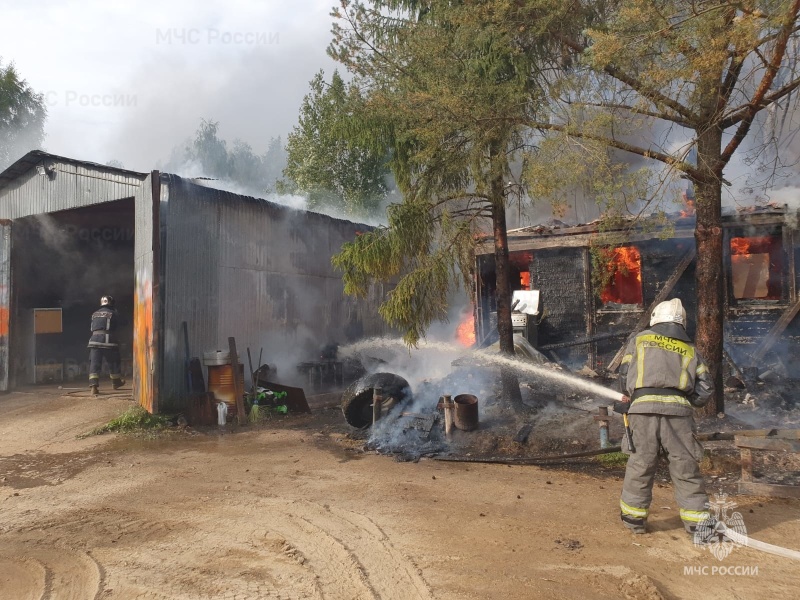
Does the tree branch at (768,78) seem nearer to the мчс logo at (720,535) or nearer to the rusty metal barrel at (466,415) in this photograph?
the мчс logo at (720,535)

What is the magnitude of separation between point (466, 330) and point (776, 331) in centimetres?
781

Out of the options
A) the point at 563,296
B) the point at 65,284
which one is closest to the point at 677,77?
the point at 563,296

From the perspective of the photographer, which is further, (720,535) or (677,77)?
(677,77)

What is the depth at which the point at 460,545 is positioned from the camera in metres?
4.31

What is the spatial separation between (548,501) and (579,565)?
4.85ft

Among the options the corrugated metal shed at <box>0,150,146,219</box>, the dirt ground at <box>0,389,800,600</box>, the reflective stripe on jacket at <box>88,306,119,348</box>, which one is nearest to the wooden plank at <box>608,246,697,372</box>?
the dirt ground at <box>0,389,800,600</box>

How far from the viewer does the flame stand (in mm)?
15780

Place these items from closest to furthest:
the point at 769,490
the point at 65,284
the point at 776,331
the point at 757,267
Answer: the point at 769,490
the point at 776,331
the point at 757,267
the point at 65,284

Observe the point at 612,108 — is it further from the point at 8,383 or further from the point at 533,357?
A: the point at 8,383

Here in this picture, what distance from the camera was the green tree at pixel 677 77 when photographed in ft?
18.7

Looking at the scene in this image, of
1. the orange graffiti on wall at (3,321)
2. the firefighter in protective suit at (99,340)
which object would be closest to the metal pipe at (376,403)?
the firefighter in protective suit at (99,340)

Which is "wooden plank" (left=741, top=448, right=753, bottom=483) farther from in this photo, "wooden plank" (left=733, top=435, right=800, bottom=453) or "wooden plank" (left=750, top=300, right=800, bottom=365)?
"wooden plank" (left=750, top=300, right=800, bottom=365)

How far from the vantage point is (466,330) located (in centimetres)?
1623

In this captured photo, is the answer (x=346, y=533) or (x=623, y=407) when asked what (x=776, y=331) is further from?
(x=346, y=533)
